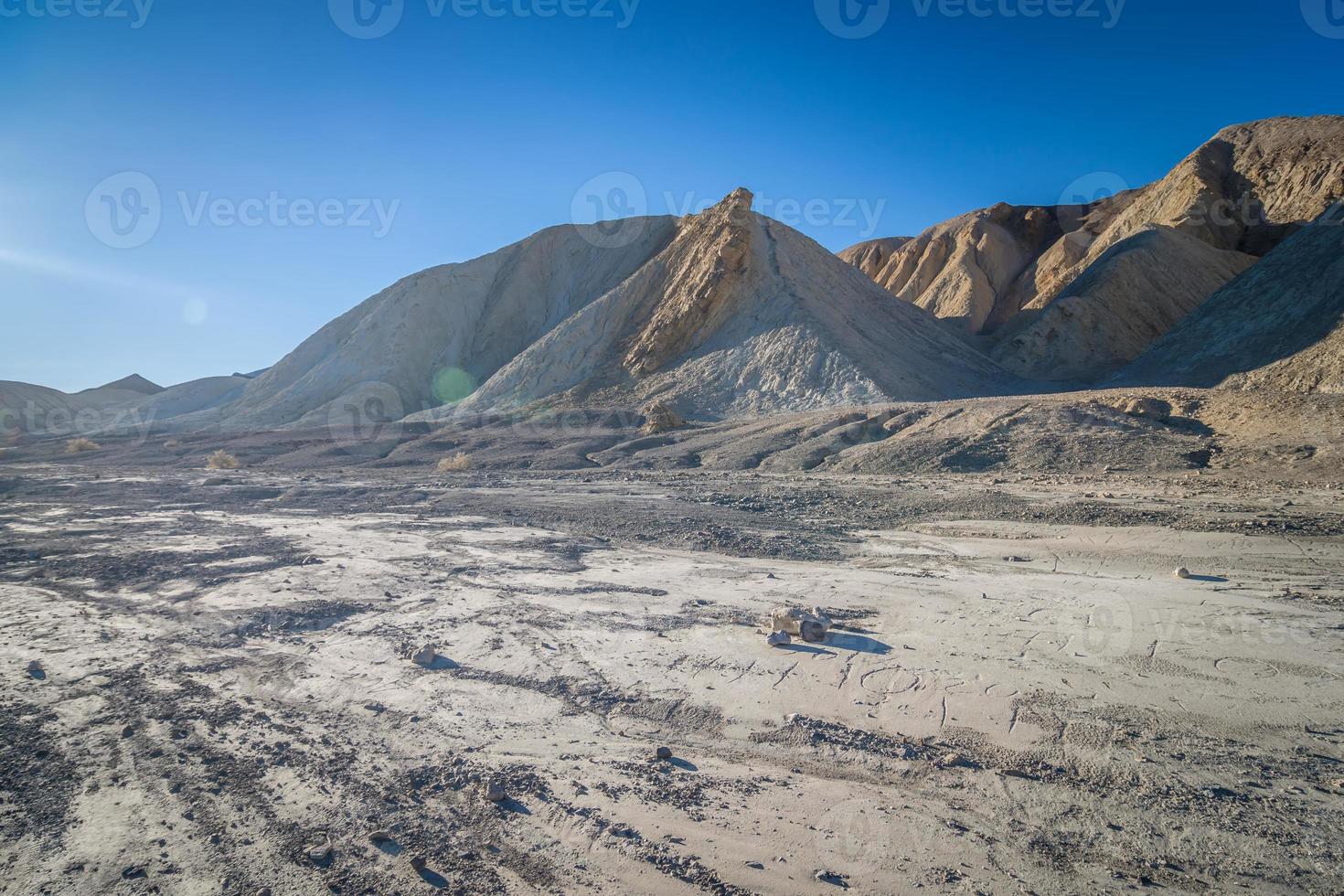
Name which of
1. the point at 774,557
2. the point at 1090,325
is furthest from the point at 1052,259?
the point at 774,557

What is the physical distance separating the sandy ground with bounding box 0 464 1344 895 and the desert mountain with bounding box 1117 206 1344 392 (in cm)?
1346

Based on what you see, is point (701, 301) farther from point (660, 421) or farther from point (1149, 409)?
point (1149, 409)

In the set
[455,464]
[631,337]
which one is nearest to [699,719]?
[455,464]

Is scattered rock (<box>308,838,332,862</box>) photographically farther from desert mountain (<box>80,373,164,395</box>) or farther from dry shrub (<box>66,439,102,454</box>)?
desert mountain (<box>80,373,164,395</box>)

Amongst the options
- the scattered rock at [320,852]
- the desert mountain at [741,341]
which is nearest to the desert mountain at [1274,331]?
the desert mountain at [741,341]

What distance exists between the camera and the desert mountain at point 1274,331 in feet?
61.3

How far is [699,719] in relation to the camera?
4.54 m

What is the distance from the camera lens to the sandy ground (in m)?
3.23

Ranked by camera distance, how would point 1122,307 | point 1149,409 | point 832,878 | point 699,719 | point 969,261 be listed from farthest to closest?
point 969,261
point 1122,307
point 1149,409
point 699,719
point 832,878

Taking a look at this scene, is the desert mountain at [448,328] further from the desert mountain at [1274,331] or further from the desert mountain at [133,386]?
the desert mountain at [133,386]

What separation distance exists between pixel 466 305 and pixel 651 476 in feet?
107

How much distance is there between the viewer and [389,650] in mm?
5887

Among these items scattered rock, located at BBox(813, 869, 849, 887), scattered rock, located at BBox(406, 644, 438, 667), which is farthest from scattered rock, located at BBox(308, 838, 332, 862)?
scattered rock, located at BBox(813, 869, 849, 887)

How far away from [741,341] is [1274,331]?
18690mm
